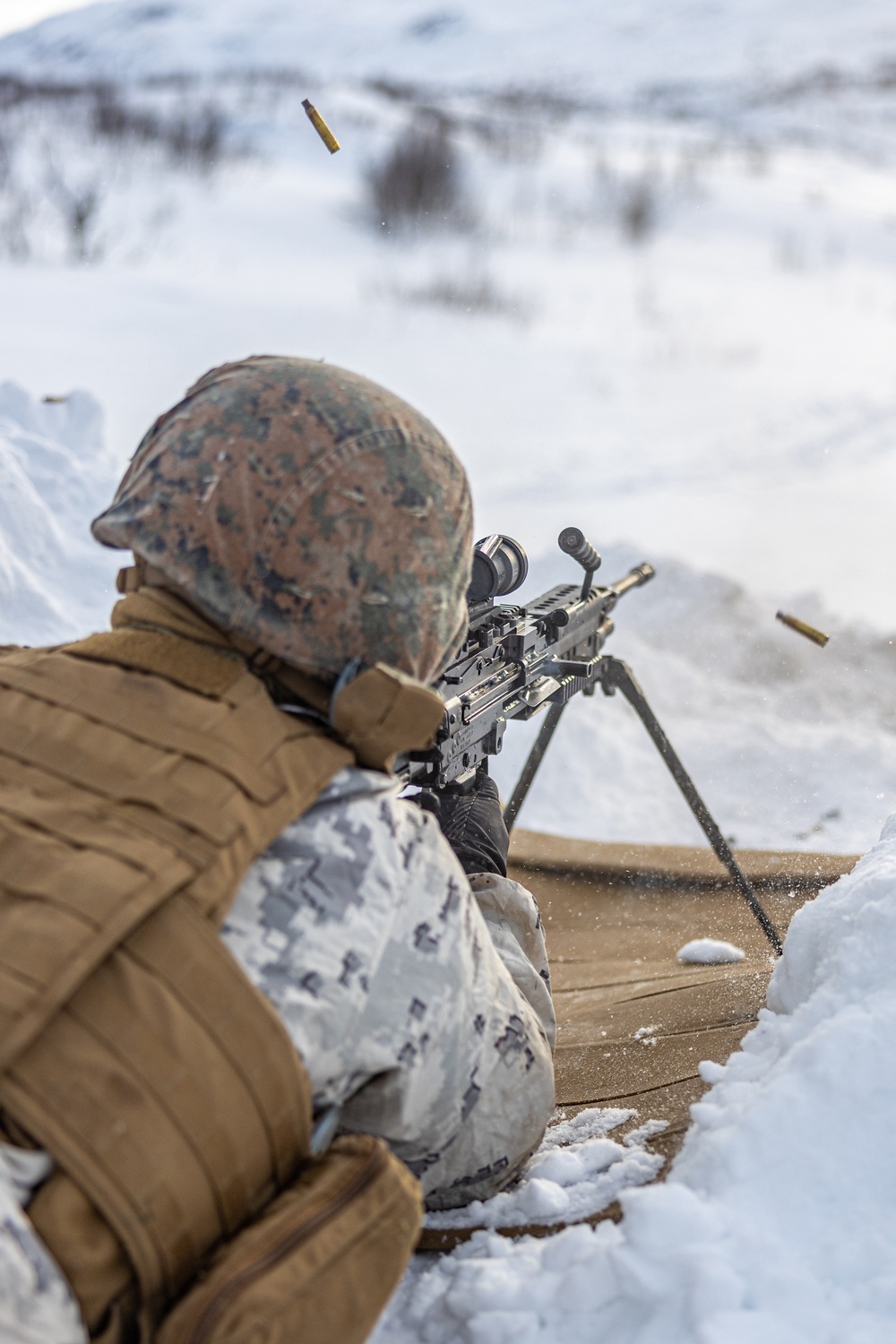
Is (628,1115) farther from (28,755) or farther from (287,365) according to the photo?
(287,365)

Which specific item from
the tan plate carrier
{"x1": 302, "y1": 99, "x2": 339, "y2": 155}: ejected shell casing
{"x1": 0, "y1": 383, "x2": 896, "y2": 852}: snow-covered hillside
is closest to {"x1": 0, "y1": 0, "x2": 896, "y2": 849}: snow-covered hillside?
{"x1": 0, "y1": 383, "x2": 896, "y2": 852}: snow-covered hillside

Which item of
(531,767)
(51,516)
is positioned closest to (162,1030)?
(531,767)

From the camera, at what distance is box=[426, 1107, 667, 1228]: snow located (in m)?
1.50

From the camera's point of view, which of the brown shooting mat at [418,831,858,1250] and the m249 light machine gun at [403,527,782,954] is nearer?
the brown shooting mat at [418,831,858,1250]

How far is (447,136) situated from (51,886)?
18944 mm

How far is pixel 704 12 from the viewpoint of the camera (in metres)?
40.2

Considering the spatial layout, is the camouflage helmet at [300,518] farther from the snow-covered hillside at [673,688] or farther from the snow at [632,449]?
the snow-covered hillside at [673,688]

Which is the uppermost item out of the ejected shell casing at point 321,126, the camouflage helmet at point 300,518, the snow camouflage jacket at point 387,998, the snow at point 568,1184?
the ejected shell casing at point 321,126

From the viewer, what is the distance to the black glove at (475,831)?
6.31 ft

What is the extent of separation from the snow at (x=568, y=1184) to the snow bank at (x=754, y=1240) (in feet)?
0.22

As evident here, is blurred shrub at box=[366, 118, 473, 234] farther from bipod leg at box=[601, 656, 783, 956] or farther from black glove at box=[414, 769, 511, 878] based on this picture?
black glove at box=[414, 769, 511, 878]

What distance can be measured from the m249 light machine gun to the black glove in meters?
0.08

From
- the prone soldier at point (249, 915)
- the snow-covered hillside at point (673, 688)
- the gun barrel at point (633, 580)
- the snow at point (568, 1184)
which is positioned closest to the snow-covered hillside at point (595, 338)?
the snow-covered hillside at point (673, 688)

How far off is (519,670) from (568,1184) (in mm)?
1046
